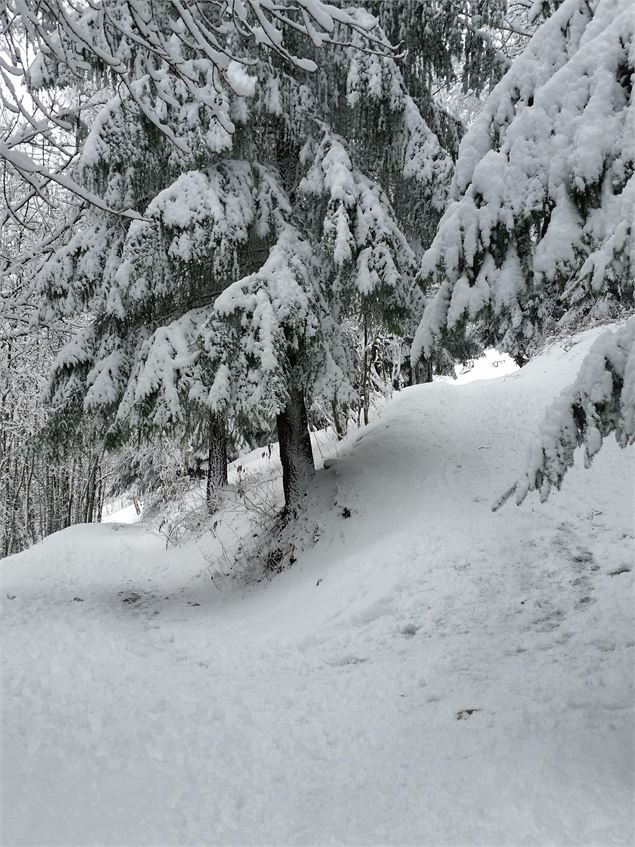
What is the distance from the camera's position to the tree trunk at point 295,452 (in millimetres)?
8102

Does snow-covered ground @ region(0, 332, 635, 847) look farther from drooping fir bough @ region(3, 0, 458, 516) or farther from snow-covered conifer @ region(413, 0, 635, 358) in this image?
snow-covered conifer @ region(413, 0, 635, 358)

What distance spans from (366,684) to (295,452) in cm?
435

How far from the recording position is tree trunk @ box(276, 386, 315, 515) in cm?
810

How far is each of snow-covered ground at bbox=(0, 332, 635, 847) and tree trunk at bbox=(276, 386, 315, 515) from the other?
39 cm

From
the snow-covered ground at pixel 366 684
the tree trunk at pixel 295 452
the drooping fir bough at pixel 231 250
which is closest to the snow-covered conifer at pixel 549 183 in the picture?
the snow-covered ground at pixel 366 684

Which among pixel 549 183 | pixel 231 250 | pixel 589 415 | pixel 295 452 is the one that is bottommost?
pixel 295 452

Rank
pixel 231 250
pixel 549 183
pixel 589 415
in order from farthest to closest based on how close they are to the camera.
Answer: pixel 231 250 < pixel 549 183 < pixel 589 415

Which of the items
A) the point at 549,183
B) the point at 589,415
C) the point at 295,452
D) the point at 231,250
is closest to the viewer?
the point at 589,415

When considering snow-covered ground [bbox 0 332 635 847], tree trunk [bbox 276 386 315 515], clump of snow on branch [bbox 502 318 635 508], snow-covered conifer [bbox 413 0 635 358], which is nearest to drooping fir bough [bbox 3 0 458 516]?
tree trunk [bbox 276 386 315 515]

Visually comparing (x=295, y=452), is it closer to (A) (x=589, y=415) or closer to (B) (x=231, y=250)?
(B) (x=231, y=250)

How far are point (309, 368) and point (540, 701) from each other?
15.2ft

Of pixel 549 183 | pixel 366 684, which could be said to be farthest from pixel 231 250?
pixel 366 684

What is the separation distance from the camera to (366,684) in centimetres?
410

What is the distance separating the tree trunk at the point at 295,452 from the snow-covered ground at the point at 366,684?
1.27 ft
